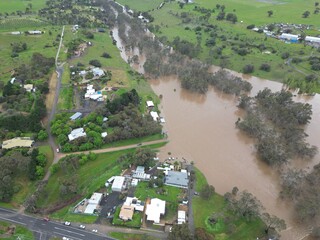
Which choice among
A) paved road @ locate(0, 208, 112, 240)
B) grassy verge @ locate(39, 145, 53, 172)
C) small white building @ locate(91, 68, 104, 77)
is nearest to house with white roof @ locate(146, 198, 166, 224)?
paved road @ locate(0, 208, 112, 240)

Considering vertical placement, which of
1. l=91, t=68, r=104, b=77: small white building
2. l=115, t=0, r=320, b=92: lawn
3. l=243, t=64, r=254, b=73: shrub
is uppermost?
l=115, t=0, r=320, b=92: lawn

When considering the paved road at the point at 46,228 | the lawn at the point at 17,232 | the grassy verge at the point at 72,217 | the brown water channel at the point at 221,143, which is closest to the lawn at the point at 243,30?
the brown water channel at the point at 221,143

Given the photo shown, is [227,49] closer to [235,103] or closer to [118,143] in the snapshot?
[235,103]

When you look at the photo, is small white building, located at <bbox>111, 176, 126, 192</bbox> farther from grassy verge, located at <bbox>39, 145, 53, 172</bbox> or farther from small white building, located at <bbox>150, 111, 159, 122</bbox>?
small white building, located at <bbox>150, 111, 159, 122</bbox>

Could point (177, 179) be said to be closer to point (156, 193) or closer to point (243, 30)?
point (156, 193)

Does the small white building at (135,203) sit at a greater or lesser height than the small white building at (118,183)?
lesser

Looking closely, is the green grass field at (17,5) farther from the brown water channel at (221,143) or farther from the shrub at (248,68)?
the shrub at (248,68)
